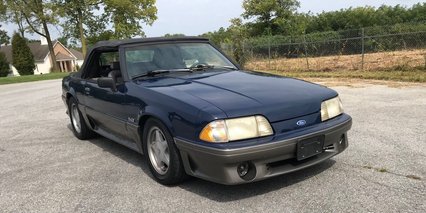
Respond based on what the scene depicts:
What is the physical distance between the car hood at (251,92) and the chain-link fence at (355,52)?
35.8 feet

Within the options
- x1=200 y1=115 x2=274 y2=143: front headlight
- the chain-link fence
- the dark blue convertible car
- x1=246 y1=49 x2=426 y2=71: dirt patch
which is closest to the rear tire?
the dark blue convertible car

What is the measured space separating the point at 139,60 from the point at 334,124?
91.1 inches

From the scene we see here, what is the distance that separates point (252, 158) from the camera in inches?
130

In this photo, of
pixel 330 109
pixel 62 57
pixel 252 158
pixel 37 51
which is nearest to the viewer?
pixel 252 158

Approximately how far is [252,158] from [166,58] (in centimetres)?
204

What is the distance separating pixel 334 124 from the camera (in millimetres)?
3814

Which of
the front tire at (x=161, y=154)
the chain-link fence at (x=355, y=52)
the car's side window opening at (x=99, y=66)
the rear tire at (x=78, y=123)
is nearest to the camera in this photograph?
the front tire at (x=161, y=154)

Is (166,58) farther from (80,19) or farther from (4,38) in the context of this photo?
(4,38)

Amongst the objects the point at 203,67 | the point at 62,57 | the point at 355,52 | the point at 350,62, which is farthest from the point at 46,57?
the point at 203,67

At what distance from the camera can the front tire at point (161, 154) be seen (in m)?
3.78

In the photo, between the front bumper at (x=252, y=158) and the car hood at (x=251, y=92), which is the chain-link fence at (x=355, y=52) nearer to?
the car hood at (x=251, y=92)

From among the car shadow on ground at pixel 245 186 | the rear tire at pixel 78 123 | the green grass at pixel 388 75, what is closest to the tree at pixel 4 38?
the green grass at pixel 388 75

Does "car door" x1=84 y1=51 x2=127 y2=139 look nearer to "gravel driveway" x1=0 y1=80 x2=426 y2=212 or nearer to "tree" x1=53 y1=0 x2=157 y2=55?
"gravel driveway" x1=0 y1=80 x2=426 y2=212

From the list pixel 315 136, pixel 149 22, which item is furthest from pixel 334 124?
pixel 149 22
